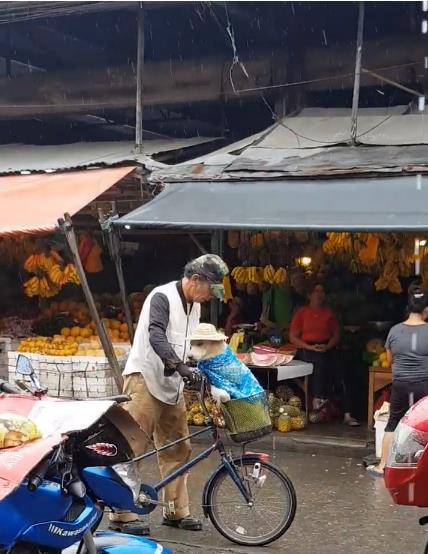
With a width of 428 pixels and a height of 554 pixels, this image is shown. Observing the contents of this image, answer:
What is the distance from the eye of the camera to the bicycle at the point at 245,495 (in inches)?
214

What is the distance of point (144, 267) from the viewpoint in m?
13.0

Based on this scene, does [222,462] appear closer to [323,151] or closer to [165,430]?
[165,430]

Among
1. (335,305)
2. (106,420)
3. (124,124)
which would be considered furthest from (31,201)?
(106,420)

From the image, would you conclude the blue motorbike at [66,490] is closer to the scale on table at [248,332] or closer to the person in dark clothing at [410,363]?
the person in dark clothing at [410,363]

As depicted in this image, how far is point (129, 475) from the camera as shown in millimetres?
3574

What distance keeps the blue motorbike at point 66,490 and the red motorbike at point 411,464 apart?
115cm

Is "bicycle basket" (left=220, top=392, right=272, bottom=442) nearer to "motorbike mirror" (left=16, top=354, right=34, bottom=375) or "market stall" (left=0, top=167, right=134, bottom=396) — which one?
"motorbike mirror" (left=16, top=354, right=34, bottom=375)

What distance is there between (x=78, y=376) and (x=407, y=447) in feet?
21.1

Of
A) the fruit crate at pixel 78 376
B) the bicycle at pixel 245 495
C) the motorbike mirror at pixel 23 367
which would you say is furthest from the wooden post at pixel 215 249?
the motorbike mirror at pixel 23 367

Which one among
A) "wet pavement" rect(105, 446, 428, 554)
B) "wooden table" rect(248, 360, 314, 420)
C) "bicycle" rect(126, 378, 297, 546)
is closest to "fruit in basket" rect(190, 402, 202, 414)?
"wooden table" rect(248, 360, 314, 420)

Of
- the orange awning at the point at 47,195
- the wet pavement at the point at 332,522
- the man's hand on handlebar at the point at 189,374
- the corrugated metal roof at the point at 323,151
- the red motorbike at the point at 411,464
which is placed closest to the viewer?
the red motorbike at the point at 411,464

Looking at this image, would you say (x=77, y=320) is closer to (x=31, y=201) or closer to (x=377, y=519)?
(x=31, y=201)

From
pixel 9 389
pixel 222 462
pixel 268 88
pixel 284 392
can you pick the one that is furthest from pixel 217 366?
pixel 268 88

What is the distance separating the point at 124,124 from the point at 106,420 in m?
8.82
